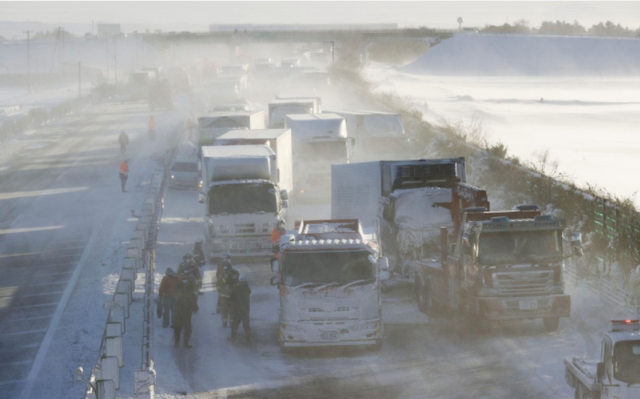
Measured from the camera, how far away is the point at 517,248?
67.9ft

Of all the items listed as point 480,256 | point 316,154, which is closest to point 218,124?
point 316,154

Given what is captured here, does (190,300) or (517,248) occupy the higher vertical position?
(517,248)

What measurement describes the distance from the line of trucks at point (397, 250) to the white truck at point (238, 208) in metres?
0.03

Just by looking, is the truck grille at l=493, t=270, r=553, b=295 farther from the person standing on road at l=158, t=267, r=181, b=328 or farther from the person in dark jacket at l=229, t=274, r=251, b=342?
the person standing on road at l=158, t=267, r=181, b=328

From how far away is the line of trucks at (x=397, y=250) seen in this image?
19656mm

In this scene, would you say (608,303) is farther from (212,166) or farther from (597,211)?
(212,166)

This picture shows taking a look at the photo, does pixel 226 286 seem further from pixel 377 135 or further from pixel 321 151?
pixel 377 135

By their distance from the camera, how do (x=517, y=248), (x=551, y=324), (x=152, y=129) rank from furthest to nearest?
(x=152, y=129) → (x=551, y=324) → (x=517, y=248)

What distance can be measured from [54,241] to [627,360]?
26423 millimetres

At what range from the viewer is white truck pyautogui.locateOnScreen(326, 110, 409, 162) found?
49188 mm

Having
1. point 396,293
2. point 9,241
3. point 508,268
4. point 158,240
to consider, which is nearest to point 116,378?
point 508,268

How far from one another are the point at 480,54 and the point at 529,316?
16100 centimetres

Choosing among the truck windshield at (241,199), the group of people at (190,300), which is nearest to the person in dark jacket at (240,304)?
the group of people at (190,300)

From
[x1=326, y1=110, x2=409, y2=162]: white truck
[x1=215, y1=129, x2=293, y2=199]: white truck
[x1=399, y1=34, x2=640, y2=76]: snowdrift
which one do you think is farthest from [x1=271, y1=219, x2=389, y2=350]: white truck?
[x1=399, y1=34, x2=640, y2=76]: snowdrift
